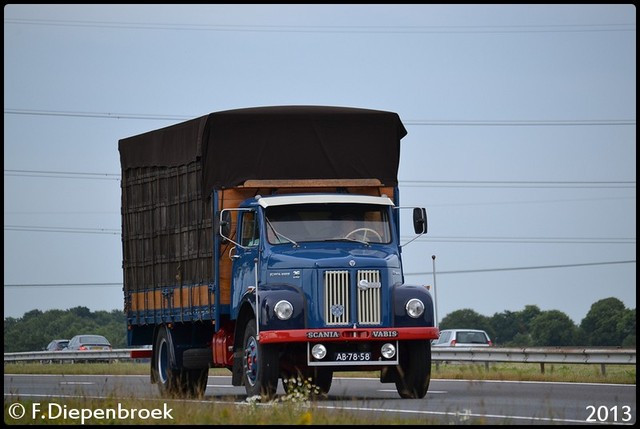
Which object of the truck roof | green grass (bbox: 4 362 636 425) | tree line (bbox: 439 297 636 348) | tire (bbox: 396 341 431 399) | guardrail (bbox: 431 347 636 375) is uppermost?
tree line (bbox: 439 297 636 348)

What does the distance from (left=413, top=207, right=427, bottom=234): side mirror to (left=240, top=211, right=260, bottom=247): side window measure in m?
2.50

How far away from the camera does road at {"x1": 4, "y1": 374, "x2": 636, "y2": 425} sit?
1823 centimetres

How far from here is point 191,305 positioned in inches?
992

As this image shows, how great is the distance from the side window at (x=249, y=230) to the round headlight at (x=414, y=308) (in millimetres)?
2639

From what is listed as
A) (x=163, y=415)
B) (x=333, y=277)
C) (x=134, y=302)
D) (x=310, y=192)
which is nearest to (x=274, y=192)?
(x=310, y=192)

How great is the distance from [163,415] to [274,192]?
7.04 metres

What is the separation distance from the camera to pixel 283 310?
73.2ft

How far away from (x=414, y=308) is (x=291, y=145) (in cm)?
354

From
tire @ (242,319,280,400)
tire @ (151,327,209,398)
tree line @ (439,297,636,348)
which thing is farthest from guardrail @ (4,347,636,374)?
tree line @ (439,297,636,348)

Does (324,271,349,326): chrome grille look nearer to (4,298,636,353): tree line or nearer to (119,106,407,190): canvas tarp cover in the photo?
(119,106,407,190): canvas tarp cover

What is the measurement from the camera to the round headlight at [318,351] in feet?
73.5

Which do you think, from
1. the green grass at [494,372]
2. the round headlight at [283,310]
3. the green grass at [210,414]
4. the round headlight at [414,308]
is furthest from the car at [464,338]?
the green grass at [210,414]

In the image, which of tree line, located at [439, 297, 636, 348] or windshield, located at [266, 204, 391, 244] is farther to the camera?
tree line, located at [439, 297, 636, 348]

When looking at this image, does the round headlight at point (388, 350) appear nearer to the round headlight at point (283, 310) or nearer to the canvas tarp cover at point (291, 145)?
the round headlight at point (283, 310)
